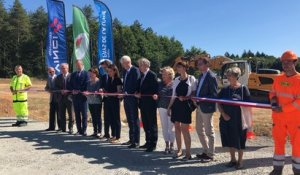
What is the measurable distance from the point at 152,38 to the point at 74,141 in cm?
8752

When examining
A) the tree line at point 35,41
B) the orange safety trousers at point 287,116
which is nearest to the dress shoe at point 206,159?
the orange safety trousers at point 287,116

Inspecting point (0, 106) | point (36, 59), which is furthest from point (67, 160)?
point (36, 59)

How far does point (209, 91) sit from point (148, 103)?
5.78 ft

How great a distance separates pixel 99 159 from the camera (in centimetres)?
807

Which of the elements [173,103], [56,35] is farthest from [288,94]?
[56,35]

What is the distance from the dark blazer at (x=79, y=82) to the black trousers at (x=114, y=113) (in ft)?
4.22

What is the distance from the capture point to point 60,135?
36.9 ft

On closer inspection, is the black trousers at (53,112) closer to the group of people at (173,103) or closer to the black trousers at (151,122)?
the group of people at (173,103)

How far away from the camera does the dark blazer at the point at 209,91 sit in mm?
7605

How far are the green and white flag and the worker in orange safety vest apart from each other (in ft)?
31.1

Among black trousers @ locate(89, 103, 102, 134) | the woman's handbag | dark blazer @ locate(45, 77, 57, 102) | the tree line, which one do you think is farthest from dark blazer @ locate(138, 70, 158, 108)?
the tree line

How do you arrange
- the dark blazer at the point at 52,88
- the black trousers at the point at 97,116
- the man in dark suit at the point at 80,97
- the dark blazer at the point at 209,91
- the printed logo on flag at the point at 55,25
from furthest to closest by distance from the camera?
the printed logo on flag at the point at 55,25
the dark blazer at the point at 52,88
the man in dark suit at the point at 80,97
the black trousers at the point at 97,116
the dark blazer at the point at 209,91

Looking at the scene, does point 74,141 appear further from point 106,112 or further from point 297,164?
point 297,164

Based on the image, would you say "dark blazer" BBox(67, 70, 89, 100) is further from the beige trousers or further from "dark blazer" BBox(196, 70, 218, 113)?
"dark blazer" BBox(196, 70, 218, 113)
